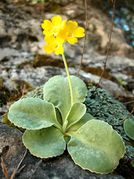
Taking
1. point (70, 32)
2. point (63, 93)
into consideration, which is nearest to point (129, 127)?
point (63, 93)

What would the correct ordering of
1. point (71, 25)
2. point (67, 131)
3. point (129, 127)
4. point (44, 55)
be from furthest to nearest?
point (44, 55) → point (129, 127) → point (67, 131) → point (71, 25)

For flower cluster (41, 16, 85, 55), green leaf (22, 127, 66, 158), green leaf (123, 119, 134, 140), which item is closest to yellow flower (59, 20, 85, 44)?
flower cluster (41, 16, 85, 55)

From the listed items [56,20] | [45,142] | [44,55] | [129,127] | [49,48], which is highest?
[56,20]

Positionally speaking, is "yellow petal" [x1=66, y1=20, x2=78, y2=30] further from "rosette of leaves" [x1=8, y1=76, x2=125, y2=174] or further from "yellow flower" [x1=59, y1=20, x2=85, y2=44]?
"rosette of leaves" [x1=8, y1=76, x2=125, y2=174]

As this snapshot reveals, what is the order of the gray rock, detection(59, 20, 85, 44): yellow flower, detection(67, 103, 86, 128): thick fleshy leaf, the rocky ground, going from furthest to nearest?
the rocky ground
detection(67, 103, 86, 128): thick fleshy leaf
detection(59, 20, 85, 44): yellow flower
the gray rock

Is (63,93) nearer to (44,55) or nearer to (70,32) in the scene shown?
(70,32)

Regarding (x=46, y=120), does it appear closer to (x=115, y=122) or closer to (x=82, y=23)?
(x=115, y=122)

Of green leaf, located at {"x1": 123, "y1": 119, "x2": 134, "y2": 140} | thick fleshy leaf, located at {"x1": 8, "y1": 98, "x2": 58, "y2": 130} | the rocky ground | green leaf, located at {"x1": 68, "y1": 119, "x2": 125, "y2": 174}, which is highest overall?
thick fleshy leaf, located at {"x1": 8, "y1": 98, "x2": 58, "y2": 130}

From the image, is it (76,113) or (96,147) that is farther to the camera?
(76,113)
